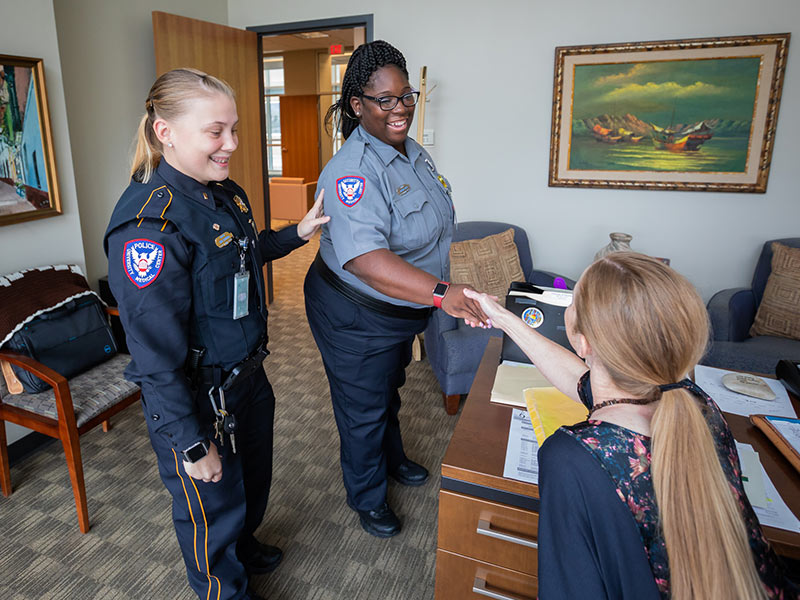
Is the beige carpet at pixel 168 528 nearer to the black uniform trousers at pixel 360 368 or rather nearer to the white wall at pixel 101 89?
the black uniform trousers at pixel 360 368

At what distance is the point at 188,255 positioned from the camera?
127 centimetres

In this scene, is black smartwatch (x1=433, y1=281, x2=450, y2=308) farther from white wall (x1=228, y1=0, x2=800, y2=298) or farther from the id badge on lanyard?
white wall (x1=228, y1=0, x2=800, y2=298)

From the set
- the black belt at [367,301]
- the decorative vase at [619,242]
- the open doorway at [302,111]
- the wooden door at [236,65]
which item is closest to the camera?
the black belt at [367,301]

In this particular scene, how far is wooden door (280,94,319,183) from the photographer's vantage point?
933cm

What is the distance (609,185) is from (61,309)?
10.2 feet

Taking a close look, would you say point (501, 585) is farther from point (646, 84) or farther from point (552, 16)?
point (552, 16)

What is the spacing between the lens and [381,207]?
1.62 m

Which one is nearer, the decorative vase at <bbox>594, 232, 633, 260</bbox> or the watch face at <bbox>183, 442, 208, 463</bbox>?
the watch face at <bbox>183, 442, 208, 463</bbox>

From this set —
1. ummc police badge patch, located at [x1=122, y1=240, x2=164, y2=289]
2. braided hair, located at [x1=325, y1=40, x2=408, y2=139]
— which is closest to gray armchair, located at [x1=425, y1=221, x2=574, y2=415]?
braided hair, located at [x1=325, y1=40, x2=408, y2=139]

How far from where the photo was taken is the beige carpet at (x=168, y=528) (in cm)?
181

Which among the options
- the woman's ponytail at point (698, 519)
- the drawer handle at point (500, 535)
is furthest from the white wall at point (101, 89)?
the woman's ponytail at point (698, 519)

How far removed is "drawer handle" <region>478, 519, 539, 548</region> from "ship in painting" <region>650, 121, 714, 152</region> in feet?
9.64

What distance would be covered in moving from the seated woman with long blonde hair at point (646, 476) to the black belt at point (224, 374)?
2.76ft

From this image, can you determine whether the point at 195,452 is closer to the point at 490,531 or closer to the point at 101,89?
the point at 490,531
